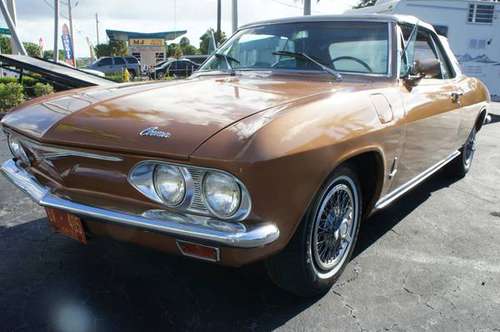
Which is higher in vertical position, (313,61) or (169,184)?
(313,61)

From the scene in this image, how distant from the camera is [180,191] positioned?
1.99 metres

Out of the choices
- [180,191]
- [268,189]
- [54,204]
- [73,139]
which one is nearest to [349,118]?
[268,189]

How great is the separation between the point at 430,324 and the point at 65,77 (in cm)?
722

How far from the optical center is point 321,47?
3.38 metres

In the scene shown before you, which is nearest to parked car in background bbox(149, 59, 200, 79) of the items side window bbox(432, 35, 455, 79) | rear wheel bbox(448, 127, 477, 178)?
rear wheel bbox(448, 127, 477, 178)

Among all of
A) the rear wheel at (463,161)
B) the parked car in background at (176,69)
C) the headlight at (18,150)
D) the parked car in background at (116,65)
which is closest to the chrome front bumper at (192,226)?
the headlight at (18,150)

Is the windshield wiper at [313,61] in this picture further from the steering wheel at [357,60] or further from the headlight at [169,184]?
the headlight at [169,184]

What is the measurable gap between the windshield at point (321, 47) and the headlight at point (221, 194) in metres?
1.65

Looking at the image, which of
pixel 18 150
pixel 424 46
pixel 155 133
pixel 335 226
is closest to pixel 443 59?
pixel 424 46

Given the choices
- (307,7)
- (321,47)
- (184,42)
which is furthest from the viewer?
(184,42)

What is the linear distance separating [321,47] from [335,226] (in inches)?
56.0

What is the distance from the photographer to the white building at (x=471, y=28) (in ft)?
44.5

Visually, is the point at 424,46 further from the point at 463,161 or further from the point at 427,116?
the point at 463,161

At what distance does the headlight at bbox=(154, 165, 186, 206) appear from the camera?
6.51ft
